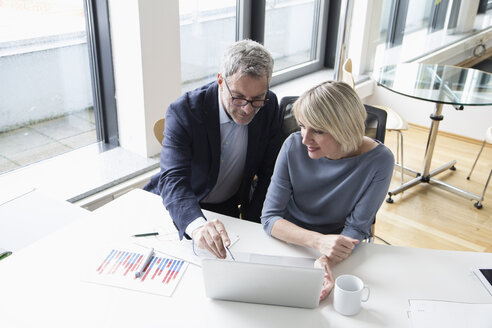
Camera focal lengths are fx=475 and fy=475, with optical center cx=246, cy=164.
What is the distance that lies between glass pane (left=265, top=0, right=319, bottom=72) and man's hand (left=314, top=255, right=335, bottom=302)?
8.24ft

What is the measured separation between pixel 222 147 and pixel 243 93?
1.11 ft

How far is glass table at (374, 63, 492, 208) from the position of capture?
3189mm

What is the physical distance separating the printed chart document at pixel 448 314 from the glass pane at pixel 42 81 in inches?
79.3

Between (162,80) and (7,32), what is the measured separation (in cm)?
76

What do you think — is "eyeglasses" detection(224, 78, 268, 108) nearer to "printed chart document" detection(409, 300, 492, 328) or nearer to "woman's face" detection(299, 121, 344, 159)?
"woman's face" detection(299, 121, 344, 159)

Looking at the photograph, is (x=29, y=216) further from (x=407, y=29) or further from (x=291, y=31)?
(x=407, y=29)

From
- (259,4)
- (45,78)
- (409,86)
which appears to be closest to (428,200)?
(409,86)

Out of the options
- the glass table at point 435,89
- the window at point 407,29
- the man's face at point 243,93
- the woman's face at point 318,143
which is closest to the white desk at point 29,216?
the man's face at point 243,93

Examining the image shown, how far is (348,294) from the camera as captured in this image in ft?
4.07

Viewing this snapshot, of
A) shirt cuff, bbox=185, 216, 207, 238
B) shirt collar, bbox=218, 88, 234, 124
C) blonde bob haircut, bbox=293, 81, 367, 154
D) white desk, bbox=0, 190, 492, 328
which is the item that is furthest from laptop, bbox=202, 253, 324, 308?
shirt collar, bbox=218, 88, 234, 124

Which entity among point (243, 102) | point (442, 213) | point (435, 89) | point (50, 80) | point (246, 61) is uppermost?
point (246, 61)

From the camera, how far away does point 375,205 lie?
5.36 feet

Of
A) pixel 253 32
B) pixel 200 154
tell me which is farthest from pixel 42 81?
pixel 253 32

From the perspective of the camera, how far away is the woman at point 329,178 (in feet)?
5.13
